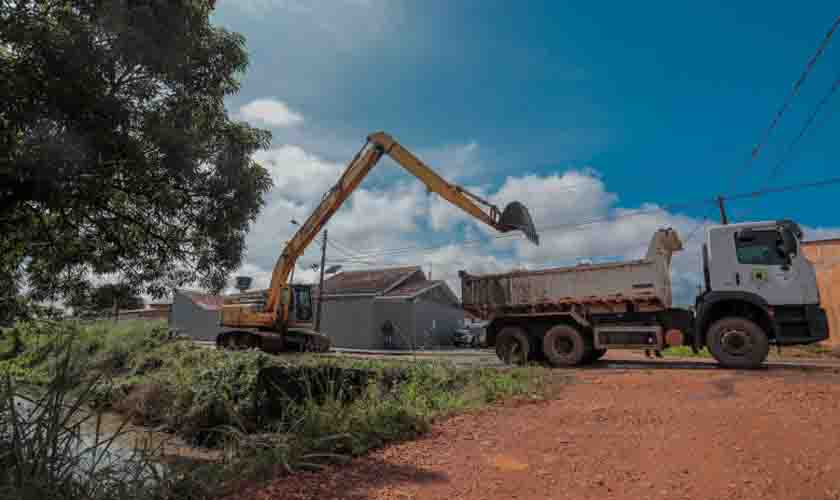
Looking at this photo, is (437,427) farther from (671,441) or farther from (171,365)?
(171,365)

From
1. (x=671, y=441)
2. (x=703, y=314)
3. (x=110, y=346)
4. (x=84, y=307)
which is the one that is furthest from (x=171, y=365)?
(x=703, y=314)

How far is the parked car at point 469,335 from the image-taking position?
27.9m

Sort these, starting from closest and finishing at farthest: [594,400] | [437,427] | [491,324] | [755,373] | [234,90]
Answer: [437,427] → [594,400] → [234,90] → [755,373] → [491,324]

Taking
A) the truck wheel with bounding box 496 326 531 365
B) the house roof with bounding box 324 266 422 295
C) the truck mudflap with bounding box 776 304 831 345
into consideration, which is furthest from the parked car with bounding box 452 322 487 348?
the truck mudflap with bounding box 776 304 831 345

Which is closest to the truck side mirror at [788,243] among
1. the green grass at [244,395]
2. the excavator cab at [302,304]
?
the green grass at [244,395]

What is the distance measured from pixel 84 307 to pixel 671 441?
26.8 ft

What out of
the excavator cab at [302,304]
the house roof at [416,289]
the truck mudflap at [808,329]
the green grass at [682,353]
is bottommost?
the green grass at [682,353]

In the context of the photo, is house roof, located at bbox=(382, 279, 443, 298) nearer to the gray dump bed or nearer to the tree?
the gray dump bed

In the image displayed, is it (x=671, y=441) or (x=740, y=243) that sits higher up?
(x=740, y=243)

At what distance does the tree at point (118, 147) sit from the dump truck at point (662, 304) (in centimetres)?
680

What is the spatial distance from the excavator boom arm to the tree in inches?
241

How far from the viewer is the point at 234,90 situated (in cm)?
685

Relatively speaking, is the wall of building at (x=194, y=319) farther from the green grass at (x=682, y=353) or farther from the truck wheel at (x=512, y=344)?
the green grass at (x=682, y=353)

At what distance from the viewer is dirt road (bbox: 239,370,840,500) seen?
123 inches
